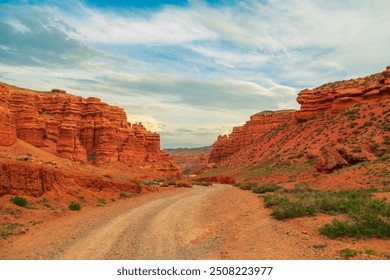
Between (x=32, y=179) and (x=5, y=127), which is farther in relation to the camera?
(x=5, y=127)

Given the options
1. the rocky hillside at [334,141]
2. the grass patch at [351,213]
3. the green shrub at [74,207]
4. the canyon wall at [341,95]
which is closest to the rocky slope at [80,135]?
the rocky hillside at [334,141]

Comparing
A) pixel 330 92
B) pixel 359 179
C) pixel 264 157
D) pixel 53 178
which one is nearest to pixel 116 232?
pixel 53 178

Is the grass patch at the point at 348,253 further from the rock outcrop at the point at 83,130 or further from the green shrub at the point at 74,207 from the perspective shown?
the rock outcrop at the point at 83,130

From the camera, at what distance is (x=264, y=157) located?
68188 mm

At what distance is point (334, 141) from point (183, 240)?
44074 millimetres

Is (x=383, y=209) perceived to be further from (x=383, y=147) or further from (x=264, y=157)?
(x=264, y=157)

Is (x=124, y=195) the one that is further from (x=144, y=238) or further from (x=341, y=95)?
(x=341, y=95)

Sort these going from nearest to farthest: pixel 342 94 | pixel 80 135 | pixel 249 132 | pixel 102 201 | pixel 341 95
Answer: pixel 102 201
pixel 342 94
pixel 341 95
pixel 80 135
pixel 249 132

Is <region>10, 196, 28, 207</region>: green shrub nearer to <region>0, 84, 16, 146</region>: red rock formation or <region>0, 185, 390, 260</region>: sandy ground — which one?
<region>0, 185, 390, 260</region>: sandy ground

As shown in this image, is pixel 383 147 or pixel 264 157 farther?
pixel 264 157

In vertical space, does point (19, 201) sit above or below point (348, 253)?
below

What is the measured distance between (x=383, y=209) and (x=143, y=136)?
8768 centimetres

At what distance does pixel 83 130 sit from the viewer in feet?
276

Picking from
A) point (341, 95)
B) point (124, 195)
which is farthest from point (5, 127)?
point (341, 95)
